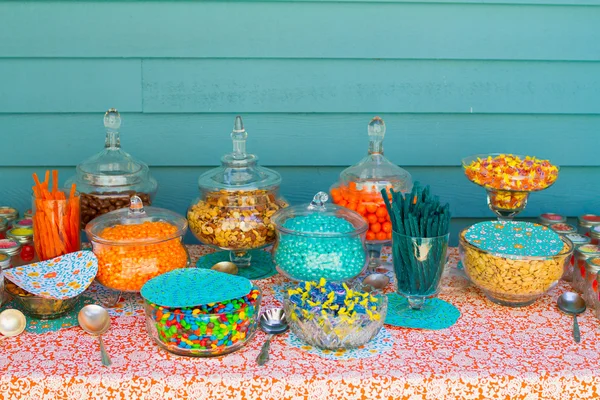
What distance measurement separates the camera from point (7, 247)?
5.20 feet

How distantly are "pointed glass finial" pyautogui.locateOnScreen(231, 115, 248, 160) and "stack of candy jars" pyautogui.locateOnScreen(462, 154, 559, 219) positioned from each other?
62cm

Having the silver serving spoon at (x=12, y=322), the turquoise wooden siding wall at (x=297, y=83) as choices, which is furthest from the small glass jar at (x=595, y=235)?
the silver serving spoon at (x=12, y=322)

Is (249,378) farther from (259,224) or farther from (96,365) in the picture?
(259,224)

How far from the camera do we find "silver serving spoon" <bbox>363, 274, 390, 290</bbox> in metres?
1.66

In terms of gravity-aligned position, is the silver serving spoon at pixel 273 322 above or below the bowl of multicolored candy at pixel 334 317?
below

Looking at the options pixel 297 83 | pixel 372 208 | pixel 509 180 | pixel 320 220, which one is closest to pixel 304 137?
pixel 297 83

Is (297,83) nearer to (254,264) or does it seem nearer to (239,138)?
(239,138)

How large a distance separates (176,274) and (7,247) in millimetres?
446

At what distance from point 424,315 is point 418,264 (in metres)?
0.13

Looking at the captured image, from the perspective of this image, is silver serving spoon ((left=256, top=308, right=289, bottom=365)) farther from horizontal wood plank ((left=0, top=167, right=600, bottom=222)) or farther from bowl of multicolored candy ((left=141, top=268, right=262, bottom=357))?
horizontal wood plank ((left=0, top=167, right=600, bottom=222))

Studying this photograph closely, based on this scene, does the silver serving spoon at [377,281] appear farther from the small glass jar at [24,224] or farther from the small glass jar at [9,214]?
the small glass jar at [9,214]

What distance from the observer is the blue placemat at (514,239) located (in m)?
1.52

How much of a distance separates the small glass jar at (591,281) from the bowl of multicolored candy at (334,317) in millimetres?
516

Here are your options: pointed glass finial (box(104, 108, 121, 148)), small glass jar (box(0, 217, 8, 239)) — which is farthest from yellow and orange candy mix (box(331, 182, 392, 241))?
small glass jar (box(0, 217, 8, 239))
